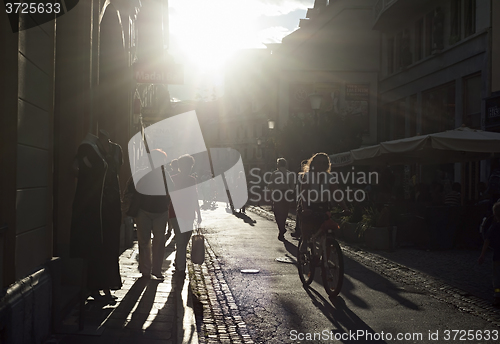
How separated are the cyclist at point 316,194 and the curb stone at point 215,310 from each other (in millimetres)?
1386

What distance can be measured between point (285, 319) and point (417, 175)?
834 inches

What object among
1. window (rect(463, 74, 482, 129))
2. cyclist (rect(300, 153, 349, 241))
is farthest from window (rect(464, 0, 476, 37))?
cyclist (rect(300, 153, 349, 241))

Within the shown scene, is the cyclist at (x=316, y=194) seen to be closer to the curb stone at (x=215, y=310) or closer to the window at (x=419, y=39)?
the curb stone at (x=215, y=310)

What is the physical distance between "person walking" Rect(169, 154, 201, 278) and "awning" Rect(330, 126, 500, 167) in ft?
17.7

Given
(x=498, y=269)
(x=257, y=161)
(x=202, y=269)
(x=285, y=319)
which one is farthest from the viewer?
(x=257, y=161)

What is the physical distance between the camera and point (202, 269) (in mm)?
9109

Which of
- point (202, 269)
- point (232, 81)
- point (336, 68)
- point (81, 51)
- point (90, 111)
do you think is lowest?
point (202, 269)

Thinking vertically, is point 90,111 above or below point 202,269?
above

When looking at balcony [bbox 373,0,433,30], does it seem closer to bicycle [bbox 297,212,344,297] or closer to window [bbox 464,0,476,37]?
window [bbox 464,0,476,37]

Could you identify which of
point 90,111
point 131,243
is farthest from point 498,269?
point 131,243

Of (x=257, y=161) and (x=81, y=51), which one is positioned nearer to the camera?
(x=81, y=51)

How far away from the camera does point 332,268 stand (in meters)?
6.92

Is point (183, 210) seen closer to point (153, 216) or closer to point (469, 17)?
point (153, 216)

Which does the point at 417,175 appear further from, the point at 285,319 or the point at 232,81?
the point at 232,81
